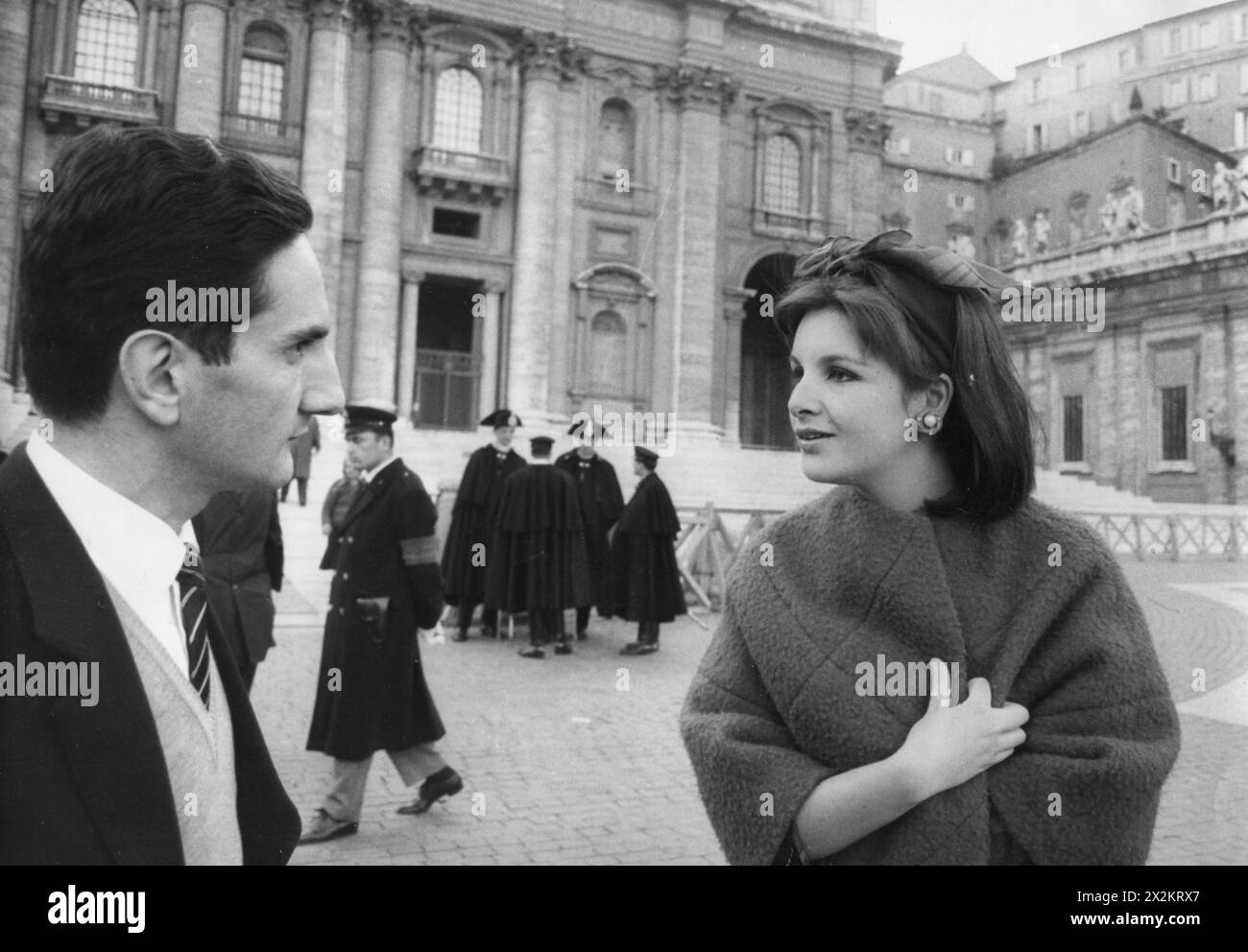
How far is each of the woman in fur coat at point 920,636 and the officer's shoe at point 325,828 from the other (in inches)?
137

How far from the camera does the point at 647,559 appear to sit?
35.7 feet

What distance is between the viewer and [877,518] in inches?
68.6

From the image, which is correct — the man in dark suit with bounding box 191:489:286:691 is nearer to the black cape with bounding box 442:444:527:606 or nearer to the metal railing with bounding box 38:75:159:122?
the black cape with bounding box 442:444:527:606

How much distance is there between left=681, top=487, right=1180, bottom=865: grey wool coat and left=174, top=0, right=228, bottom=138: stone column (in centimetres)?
2651

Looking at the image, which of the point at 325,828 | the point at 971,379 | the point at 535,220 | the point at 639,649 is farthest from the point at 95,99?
the point at 971,379

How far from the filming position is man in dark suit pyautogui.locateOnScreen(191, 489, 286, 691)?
17.0 feet

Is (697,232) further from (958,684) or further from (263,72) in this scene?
(958,684)

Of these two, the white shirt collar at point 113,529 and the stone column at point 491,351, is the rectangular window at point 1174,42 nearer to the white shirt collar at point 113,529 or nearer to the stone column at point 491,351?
the white shirt collar at point 113,529

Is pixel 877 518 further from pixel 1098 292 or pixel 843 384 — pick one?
pixel 1098 292

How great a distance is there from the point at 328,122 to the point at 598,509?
18.7m

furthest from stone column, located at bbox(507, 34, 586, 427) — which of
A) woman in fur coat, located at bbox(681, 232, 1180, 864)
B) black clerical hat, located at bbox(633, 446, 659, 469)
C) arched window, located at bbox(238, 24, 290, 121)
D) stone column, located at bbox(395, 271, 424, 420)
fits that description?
woman in fur coat, located at bbox(681, 232, 1180, 864)

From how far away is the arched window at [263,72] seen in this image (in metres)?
26.0

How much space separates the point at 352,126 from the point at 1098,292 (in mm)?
27421
